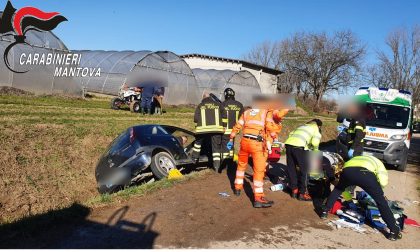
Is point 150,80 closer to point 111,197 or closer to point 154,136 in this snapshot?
point 154,136

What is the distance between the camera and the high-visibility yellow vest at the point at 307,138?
23.4ft

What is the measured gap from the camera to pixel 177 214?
5.68m

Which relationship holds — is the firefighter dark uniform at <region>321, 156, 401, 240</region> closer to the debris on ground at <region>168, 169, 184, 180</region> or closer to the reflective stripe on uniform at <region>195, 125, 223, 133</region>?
the debris on ground at <region>168, 169, 184, 180</region>

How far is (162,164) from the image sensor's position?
313 inches

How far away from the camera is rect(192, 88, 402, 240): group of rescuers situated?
5.67 metres

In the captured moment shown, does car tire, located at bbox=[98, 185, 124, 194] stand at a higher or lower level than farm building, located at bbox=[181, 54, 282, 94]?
lower

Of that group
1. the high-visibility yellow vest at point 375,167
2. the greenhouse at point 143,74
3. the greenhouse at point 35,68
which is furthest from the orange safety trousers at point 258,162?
the greenhouse at point 143,74

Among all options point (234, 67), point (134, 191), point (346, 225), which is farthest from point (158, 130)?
point (234, 67)

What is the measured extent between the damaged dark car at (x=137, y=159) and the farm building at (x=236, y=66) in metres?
32.2

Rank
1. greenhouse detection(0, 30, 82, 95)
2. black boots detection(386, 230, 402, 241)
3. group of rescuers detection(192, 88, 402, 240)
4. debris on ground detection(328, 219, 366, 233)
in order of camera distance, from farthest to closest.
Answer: greenhouse detection(0, 30, 82, 95) < debris on ground detection(328, 219, 366, 233) < group of rescuers detection(192, 88, 402, 240) < black boots detection(386, 230, 402, 241)

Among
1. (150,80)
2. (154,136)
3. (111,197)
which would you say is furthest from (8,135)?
(150,80)

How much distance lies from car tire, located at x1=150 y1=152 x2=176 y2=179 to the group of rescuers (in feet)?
3.58

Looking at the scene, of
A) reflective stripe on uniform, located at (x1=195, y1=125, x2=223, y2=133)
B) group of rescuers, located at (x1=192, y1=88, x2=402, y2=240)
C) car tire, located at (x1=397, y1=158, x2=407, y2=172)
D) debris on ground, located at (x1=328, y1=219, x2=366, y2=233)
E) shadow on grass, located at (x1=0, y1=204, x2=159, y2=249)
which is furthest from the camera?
car tire, located at (x1=397, y1=158, x2=407, y2=172)

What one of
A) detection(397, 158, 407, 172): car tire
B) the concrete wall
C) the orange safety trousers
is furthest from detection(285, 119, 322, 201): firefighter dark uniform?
the concrete wall
